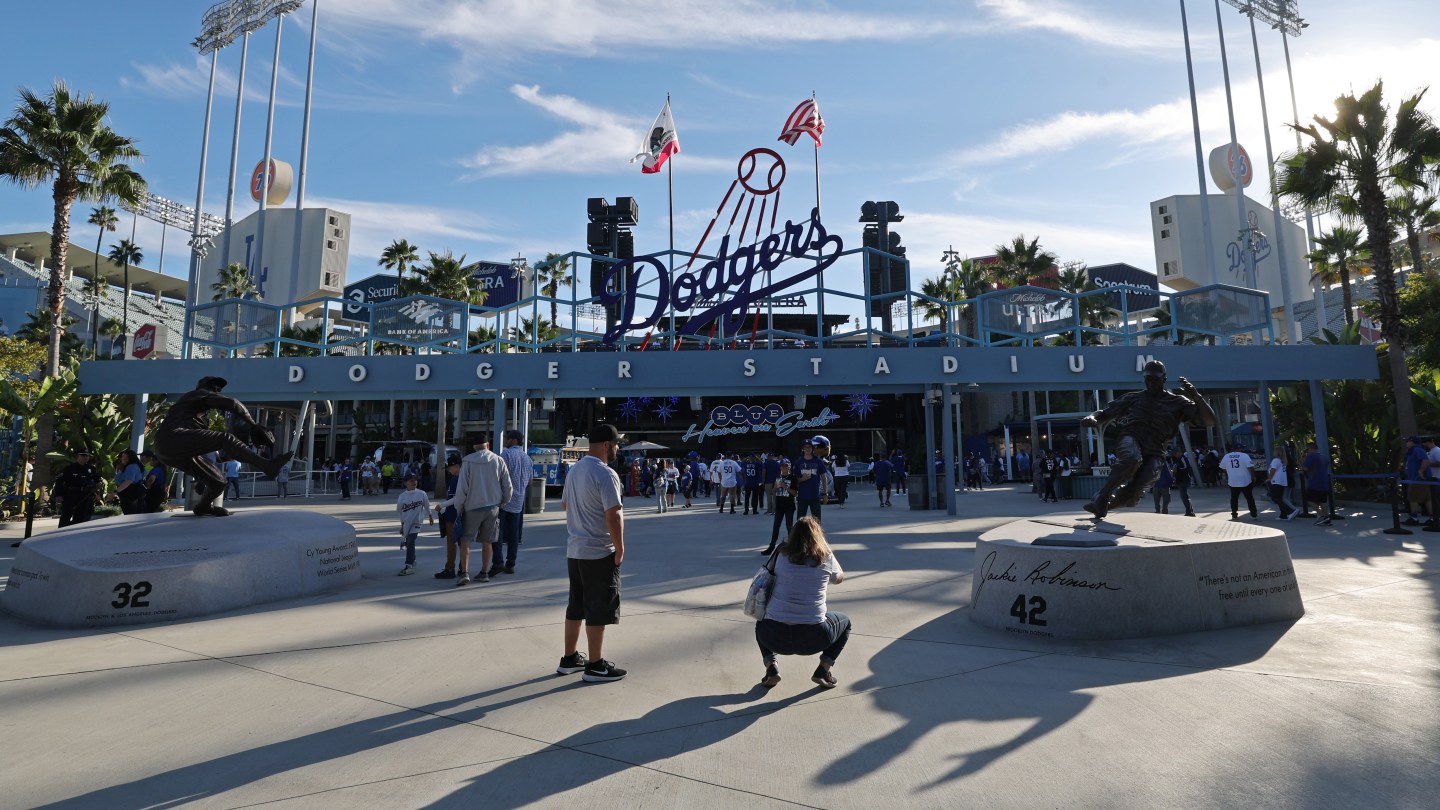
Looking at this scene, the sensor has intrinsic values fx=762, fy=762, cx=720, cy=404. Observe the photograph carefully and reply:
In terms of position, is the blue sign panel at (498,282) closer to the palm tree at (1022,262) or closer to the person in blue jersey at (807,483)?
the palm tree at (1022,262)

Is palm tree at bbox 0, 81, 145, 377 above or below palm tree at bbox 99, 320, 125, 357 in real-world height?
below

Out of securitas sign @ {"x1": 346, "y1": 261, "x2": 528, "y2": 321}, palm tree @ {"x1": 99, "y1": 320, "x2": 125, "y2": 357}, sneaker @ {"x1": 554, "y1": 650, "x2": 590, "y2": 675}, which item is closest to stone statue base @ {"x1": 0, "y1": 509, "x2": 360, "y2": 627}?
sneaker @ {"x1": 554, "y1": 650, "x2": 590, "y2": 675}

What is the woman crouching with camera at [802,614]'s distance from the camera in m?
4.91

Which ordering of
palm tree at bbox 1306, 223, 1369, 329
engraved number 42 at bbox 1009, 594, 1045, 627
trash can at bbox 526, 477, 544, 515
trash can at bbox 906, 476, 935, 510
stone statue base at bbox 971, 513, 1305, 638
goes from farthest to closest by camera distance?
palm tree at bbox 1306, 223, 1369, 329, trash can at bbox 906, 476, 935, 510, trash can at bbox 526, 477, 544, 515, engraved number 42 at bbox 1009, 594, 1045, 627, stone statue base at bbox 971, 513, 1305, 638

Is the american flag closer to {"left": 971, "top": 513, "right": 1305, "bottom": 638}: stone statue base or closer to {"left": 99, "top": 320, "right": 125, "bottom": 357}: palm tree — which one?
{"left": 971, "top": 513, "right": 1305, "bottom": 638}: stone statue base

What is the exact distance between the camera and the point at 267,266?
5441 centimetres

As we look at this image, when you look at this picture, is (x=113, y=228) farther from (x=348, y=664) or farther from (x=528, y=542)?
(x=348, y=664)

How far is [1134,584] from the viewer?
6121mm

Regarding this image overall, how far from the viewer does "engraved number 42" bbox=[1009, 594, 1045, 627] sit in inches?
248

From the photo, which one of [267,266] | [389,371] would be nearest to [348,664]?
[389,371]

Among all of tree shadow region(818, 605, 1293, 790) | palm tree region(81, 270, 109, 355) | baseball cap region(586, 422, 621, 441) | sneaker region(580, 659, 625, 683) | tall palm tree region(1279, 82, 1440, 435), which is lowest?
tree shadow region(818, 605, 1293, 790)

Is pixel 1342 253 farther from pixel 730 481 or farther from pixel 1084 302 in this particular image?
pixel 730 481

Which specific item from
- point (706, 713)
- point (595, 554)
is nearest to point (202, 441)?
point (595, 554)

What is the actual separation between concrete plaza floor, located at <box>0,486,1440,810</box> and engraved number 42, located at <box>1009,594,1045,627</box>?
190 millimetres
